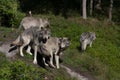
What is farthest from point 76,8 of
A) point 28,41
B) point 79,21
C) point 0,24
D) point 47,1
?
point 28,41

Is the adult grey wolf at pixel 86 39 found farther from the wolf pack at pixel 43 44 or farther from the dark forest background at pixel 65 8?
the dark forest background at pixel 65 8

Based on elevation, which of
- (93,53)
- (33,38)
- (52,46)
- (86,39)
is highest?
(33,38)

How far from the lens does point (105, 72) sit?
57.5ft

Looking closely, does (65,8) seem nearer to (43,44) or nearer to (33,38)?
(33,38)

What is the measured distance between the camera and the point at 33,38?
15766mm

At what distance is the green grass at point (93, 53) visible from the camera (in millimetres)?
17250

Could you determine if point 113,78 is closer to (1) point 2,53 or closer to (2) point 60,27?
(1) point 2,53

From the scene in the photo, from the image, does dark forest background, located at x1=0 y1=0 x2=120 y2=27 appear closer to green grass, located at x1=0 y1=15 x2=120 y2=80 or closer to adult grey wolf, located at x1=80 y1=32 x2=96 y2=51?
green grass, located at x1=0 y1=15 x2=120 y2=80

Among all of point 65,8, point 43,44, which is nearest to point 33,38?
point 43,44

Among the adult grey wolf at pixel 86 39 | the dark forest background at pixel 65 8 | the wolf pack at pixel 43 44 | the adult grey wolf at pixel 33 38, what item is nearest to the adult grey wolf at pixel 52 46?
the wolf pack at pixel 43 44

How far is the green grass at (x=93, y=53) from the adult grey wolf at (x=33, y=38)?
1.90ft

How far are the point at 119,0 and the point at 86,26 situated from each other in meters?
10.2

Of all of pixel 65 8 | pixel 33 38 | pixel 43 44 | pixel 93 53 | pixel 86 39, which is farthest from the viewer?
pixel 65 8

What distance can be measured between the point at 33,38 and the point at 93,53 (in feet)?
14.0
